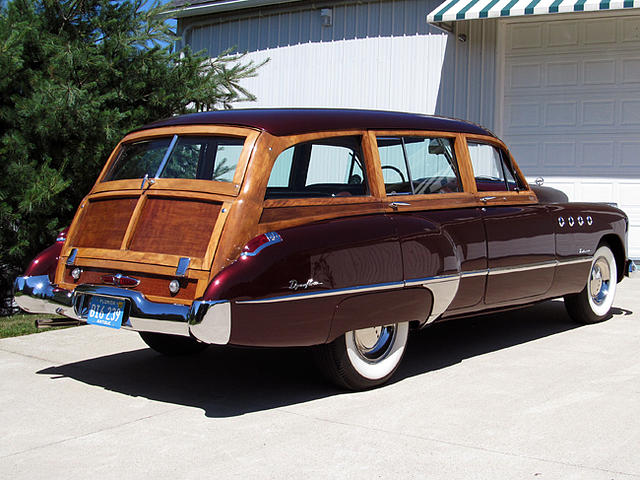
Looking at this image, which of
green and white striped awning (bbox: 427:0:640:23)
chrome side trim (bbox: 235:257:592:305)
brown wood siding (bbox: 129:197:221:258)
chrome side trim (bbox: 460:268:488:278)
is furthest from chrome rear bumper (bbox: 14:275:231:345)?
green and white striped awning (bbox: 427:0:640:23)

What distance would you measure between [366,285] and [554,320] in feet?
10.7

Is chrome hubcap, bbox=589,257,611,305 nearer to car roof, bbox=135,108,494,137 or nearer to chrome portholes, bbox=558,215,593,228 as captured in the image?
chrome portholes, bbox=558,215,593,228

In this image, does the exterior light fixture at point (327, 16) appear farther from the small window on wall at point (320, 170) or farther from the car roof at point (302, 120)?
the small window on wall at point (320, 170)

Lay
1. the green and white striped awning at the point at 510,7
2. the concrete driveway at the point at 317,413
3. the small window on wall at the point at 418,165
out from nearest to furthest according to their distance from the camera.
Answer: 1. the concrete driveway at the point at 317,413
2. the small window on wall at the point at 418,165
3. the green and white striped awning at the point at 510,7

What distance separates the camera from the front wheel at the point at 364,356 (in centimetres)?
478

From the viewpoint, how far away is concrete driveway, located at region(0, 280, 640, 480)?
3721mm

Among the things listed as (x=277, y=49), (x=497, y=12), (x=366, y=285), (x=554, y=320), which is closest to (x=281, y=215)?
(x=366, y=285)

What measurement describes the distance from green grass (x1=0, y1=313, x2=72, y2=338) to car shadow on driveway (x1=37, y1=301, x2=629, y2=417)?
42.9 inches

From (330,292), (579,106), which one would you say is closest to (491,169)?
(330,292)

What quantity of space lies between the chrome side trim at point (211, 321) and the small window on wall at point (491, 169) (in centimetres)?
254

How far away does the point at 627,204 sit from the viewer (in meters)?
11.2

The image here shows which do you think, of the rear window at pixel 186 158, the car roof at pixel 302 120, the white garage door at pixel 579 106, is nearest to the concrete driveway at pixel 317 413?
the rear window at pixel 186 158

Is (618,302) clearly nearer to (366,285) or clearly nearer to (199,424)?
(366,285)

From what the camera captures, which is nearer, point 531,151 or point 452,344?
point 452,344
